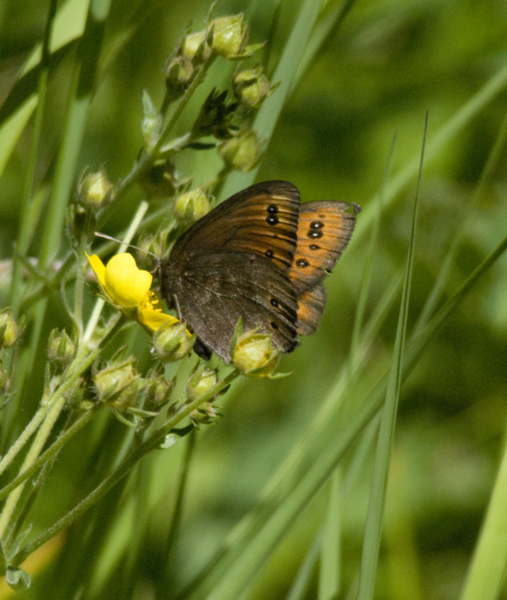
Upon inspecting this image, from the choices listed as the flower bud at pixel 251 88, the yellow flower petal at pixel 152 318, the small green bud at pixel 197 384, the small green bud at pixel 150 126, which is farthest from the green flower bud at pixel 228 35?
the small green bud at pixel 197 384

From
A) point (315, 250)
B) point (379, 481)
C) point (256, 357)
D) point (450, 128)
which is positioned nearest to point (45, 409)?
point (256, 357)

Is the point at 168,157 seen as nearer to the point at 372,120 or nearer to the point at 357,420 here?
the point at 357,420

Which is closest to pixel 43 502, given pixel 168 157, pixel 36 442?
pixel 36 442

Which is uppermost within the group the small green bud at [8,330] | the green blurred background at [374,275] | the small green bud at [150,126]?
the small green bud at [150,126]

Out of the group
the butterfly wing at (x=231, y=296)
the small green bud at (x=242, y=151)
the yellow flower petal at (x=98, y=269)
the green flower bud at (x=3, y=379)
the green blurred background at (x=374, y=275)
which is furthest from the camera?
the green blurred background at (x=374, y=275)

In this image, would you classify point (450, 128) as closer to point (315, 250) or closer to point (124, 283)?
point (315, 250)

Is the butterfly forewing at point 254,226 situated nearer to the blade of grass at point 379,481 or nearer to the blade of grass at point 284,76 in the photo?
the blade of grass at point 284,76
